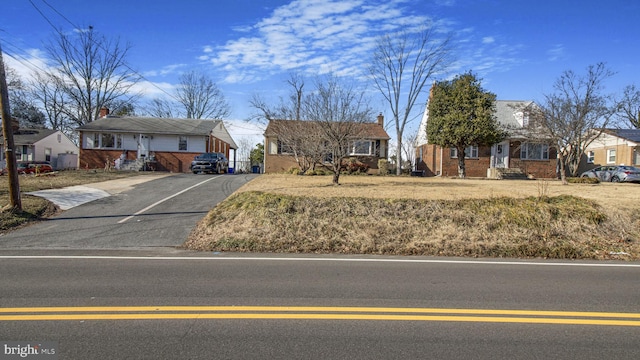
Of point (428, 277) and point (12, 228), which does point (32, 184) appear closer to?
point (12, 228)

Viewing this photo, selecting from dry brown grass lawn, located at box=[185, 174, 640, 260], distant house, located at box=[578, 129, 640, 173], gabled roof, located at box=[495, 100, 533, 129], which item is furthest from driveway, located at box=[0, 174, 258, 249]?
distant house, located at box=[578, 129, 640, 173]

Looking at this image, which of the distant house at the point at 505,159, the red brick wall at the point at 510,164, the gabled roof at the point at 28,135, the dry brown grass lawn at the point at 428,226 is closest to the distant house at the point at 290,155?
the distant house at the point at 505,159

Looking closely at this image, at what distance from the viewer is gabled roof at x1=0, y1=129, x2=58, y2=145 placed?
139 feet

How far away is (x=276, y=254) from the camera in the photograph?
8836mm

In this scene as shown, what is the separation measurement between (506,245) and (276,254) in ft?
17.9

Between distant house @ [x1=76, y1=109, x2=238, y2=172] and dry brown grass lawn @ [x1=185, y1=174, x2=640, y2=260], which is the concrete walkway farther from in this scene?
distant house @ [x1=76, y1=109, x2=238, y2=172]

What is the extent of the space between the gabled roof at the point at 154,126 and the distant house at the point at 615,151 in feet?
114

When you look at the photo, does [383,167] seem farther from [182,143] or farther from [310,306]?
[310,306]

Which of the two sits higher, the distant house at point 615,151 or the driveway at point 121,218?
the distant house at point 615,151

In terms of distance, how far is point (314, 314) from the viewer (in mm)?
4797

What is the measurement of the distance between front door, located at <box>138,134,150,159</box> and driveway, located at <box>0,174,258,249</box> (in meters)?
18.2

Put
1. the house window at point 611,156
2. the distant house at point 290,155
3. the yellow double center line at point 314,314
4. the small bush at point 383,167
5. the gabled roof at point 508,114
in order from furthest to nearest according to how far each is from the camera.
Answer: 1. the house window at point 611,156
2. the gabled roof at point 508,114
3. the distant house at point 290,155
4. the small bush at point 383,167
5. the yellow double center line at point 314,314

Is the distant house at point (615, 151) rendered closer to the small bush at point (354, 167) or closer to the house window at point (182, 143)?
the small bush at point (354, 167)

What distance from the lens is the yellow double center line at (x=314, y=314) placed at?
15.2 ft
